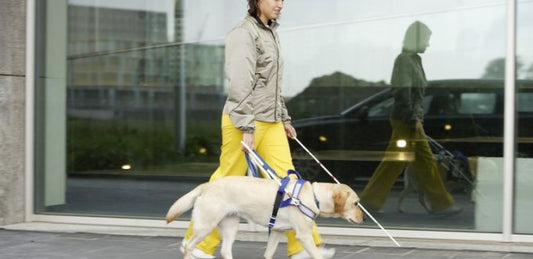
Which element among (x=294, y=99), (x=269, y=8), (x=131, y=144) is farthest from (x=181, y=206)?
(x=131, y=144)

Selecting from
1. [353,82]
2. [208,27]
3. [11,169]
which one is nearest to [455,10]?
[353,82]

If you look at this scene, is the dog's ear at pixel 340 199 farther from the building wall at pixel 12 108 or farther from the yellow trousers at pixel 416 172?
the building wall at pixel 12 108

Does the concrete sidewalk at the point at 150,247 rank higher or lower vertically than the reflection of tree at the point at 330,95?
lower

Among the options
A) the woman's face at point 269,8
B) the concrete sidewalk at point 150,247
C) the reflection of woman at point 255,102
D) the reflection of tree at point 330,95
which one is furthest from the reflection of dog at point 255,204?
the reflection of tree at point 330,95

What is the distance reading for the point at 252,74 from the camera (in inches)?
224

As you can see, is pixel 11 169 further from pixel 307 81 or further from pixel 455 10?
pixel 455 10

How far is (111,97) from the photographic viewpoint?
8.16 metres

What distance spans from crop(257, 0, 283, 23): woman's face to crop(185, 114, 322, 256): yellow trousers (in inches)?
30.0

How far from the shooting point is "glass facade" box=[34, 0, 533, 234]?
23.4ft

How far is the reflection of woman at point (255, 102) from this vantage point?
5660 millimetres

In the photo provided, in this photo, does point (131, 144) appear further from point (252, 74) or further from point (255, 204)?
point (255, 204)

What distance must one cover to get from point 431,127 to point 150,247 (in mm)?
2651

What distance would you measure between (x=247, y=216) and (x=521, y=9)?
3.15m

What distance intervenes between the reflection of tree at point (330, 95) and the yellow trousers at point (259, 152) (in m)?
1.60
